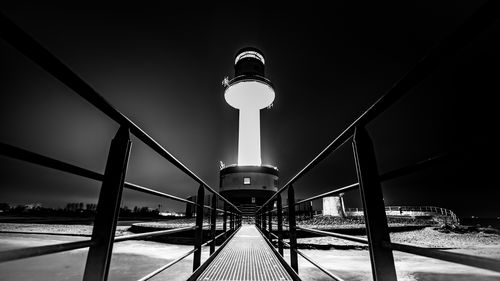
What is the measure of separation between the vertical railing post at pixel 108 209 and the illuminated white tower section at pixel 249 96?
2704cm

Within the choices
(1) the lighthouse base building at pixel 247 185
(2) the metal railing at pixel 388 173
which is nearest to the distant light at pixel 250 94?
(1) the lighthouse base building at pixel 247 185

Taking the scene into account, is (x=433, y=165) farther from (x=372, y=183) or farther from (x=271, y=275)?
(x=271, y=275)

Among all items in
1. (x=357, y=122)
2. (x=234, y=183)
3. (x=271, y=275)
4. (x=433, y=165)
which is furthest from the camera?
(x=234, y=183)

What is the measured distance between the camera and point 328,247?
583cm

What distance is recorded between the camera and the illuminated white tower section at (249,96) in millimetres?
28906

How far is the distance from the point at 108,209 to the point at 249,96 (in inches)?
1232

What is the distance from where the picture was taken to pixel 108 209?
992 mm

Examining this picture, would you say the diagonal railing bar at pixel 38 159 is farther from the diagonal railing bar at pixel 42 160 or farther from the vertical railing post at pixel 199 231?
the vertical railing post at pixel 199 231

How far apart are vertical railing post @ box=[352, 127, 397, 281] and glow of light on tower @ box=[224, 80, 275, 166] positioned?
26.6 metres

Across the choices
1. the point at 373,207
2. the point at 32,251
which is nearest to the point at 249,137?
the point at 373,207

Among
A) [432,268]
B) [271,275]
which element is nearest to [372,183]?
[271,275]

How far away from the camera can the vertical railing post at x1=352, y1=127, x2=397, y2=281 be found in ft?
3.06

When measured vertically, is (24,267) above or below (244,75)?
below

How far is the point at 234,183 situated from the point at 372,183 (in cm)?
2376
